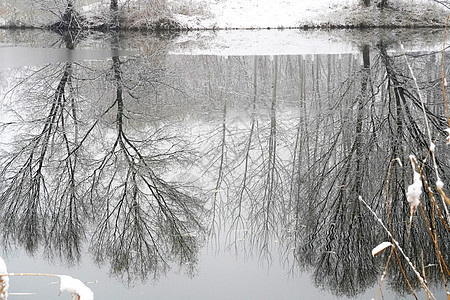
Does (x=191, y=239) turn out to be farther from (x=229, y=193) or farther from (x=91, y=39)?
(x=91, y=39)

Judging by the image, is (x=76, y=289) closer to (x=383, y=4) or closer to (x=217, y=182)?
(x=217, y=182)

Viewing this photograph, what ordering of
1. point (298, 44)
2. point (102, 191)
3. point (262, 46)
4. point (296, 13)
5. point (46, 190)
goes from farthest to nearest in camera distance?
point (296, 13), point (298, 44), point (262, 46), point (46, 190), point (102, 191)

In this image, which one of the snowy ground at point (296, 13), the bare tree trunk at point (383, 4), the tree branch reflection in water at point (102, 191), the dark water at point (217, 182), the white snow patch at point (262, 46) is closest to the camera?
the dark water at point (217, 182)

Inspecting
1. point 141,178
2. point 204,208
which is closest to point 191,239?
point 204,208

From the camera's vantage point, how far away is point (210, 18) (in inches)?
996

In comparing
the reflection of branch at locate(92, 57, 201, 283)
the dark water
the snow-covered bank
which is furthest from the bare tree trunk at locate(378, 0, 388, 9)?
the reflection of branch at locate(92, 57, 201, 283)

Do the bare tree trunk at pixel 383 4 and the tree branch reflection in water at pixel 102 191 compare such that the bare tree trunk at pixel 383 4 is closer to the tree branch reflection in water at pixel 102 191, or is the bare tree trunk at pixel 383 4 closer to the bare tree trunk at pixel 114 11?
the bare tree trunk at pixel 114 11

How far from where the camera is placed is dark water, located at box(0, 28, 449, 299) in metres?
3.84

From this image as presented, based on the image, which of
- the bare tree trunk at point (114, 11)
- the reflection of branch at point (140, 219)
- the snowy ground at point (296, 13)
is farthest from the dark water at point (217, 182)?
the bare tree trunk at point (114, 11)

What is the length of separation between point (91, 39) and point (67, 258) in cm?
1808

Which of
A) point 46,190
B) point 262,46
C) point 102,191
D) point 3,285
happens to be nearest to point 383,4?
point 262,46

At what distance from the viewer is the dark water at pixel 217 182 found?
3.84m

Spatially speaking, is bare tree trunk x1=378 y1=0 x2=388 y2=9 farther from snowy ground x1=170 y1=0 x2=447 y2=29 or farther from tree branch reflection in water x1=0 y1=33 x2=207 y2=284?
tree branch reflection in water x1=0 y1=33 x2=207 y2=284

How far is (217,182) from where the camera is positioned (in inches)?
222
